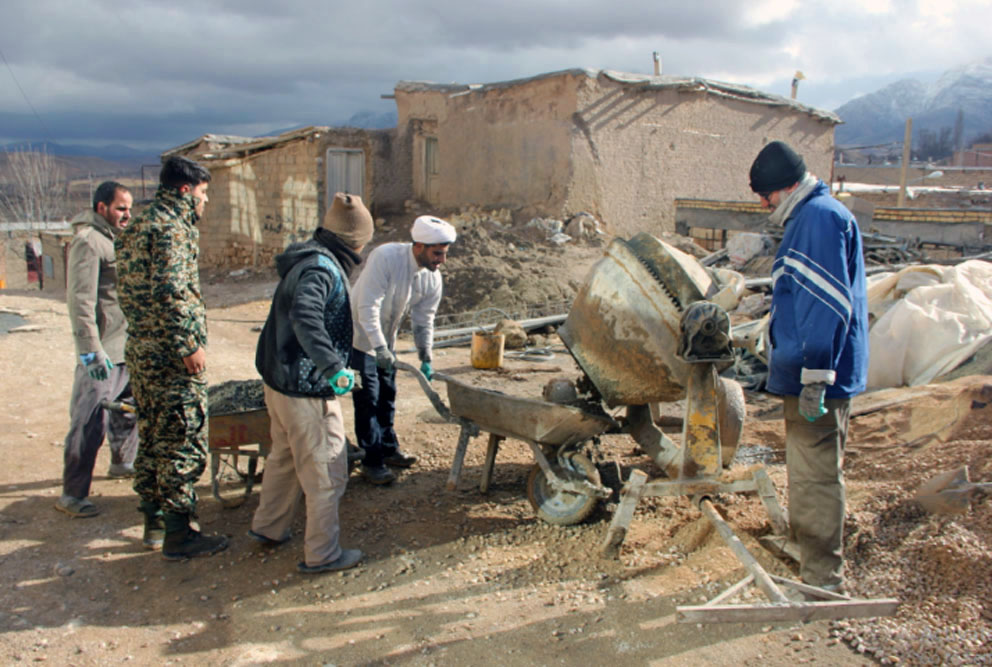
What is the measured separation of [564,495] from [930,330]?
4152 mm

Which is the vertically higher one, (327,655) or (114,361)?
(114,361)

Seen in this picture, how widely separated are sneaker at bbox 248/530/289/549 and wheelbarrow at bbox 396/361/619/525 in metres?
1.19

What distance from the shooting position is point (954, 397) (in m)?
4.76

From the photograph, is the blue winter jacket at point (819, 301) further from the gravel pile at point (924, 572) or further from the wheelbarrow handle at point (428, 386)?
the wheelbarrow handle at point (428, 386)

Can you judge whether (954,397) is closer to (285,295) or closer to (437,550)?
(437,550)

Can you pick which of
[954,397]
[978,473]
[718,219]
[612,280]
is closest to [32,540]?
[612,280]

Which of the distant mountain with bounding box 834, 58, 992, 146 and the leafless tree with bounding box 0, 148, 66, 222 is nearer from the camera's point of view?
the leafless tree with bounding box 0, 148, 66, 222

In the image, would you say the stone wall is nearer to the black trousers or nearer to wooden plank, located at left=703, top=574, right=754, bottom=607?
the black trousers

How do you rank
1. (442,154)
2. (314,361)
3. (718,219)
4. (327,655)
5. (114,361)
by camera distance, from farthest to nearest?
(442,154), (718,219), (114,361), (314,361), (327,655)

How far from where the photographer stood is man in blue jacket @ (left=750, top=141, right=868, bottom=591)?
2957 mm

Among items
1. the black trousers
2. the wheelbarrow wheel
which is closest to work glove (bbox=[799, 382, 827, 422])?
the wheelbarrow wheel

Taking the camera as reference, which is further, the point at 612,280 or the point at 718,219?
the point at 718,219

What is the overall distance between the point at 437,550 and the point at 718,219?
13.4 metres

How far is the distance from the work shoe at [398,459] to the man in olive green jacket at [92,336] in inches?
68.8
